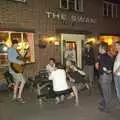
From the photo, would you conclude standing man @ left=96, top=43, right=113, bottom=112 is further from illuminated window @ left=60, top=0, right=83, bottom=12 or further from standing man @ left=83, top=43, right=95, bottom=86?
illuminated window @ left=60, top=0, right=83, bottom=12

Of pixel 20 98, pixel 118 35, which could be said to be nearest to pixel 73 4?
pixel 118 35

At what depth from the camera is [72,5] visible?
849 inches

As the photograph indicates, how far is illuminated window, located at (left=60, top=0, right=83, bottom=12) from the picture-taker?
20781 millimetres

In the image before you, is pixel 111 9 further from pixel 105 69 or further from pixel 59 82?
pixel 105 69

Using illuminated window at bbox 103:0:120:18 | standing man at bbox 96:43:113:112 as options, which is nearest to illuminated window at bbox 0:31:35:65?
standing man at bbox 96:43:113:112

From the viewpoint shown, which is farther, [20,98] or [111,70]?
[20,98]

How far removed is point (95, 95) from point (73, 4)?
30.7ft

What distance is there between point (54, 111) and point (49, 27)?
9.82 metres

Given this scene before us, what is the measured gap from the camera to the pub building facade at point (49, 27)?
17178 millimetres

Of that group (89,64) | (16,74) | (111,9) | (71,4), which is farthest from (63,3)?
(16,74)

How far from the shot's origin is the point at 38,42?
61.9ft

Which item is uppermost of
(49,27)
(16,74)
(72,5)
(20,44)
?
(72,5)

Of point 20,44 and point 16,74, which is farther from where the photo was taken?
point 20,44

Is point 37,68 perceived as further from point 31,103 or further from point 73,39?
point 31,103
